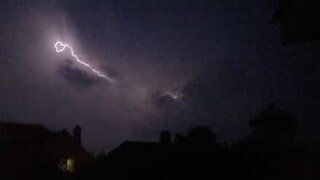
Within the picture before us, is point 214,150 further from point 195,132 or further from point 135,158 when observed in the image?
point 195,132

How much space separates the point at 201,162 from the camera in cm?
2055

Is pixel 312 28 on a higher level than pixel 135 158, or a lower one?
lower

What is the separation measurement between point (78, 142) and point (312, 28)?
59.1 metres

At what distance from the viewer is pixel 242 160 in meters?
21.5

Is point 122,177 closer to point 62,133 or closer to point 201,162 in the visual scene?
point 201,162

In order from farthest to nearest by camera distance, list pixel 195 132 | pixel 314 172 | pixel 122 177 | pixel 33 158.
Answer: pixel 33 158 < pixel 195 132 < pixel 122 177 < pixel 314 172

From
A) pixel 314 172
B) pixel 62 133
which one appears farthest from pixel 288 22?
pixel 62 133

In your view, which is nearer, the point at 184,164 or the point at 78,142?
the point at 184,164

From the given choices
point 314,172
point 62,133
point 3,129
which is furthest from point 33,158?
point 314,172

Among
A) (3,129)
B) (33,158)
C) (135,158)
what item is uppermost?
(3,129)

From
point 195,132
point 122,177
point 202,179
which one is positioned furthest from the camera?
point 195,132

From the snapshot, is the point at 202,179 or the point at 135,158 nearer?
the point at 202,179

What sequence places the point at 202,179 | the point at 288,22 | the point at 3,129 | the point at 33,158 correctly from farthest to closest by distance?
the point at 3,129
the point at 33,158
the point at 202,179
the point at 288,22

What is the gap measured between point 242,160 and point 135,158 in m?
7.89
